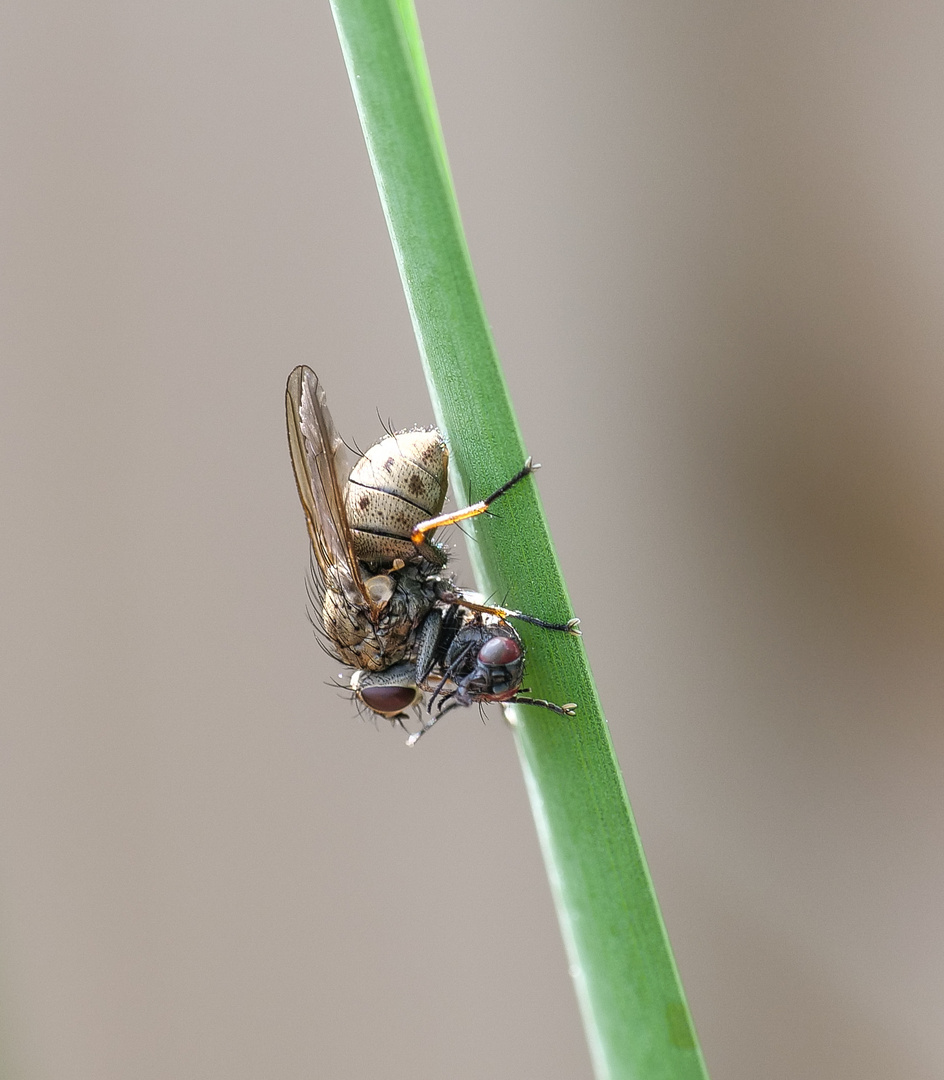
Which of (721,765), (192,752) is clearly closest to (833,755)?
(721,765)

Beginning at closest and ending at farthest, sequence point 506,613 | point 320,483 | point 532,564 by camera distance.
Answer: point 532,564
point 506,613
point 320,483

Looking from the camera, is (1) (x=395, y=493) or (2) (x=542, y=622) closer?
(2) (x=542, y=622)

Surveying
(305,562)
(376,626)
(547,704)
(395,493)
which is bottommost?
(547,704)

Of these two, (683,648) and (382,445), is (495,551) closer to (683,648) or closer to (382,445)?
(382,445)

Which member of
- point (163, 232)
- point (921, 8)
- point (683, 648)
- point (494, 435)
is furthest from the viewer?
point (163, 232)

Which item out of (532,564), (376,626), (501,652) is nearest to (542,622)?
(532,564)

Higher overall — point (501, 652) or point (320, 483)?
point (320, 483)

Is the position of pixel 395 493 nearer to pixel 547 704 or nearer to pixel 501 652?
pixel 501 652

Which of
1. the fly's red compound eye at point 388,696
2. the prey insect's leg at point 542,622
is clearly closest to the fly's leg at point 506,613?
the prey insect's leg at point 542,622
